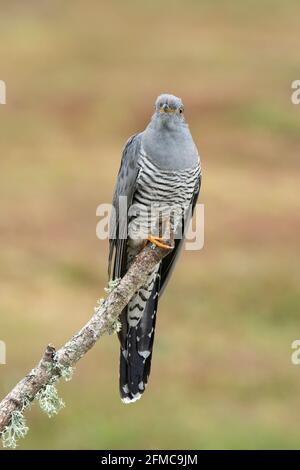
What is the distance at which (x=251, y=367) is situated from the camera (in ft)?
52.1

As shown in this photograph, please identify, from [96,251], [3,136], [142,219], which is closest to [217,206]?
[96,251]

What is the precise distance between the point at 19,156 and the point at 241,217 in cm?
645

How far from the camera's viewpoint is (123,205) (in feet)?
22.0

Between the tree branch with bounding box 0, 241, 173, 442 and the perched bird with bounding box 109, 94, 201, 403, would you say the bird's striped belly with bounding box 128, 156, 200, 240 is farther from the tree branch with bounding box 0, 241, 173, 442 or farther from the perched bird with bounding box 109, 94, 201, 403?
the tree branch with bounding box 0, 241, 173, 442

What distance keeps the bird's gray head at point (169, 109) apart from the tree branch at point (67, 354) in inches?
72.5

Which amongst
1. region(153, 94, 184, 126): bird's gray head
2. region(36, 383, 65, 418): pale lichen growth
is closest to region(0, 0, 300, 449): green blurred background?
region(153, 94, 184, 126): bird's gray head

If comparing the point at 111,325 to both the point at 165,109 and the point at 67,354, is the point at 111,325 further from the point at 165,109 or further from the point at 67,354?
the point at 165,109

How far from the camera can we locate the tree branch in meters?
3.89

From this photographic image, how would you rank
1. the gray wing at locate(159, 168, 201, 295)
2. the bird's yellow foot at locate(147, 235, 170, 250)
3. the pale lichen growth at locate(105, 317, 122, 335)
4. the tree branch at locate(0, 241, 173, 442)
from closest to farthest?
1. the tree branch at locate(0, 241, 173, 442)
2. the pale lichen growth at locate(105, 317, 122, 335)
3. the bird's yellow foot at locate(147, 235, 170, 250)
4. the gray wing at locate(159, 168, 201, 295)

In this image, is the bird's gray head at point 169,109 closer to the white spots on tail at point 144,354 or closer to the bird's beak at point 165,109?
the bird's beak at point 165,109

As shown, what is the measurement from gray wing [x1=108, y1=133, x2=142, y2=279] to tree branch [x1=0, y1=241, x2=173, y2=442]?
1.78 metres

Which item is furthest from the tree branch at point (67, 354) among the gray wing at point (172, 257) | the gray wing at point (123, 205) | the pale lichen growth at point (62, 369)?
the gray wing at point (172, 257)

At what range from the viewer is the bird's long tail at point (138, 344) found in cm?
632

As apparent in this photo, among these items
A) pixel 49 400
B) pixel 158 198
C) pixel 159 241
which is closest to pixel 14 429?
pixel 49 400
